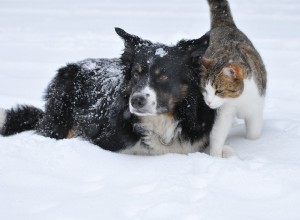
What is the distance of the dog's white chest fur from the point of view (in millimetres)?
4215

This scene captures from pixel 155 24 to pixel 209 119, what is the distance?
25.3 ft

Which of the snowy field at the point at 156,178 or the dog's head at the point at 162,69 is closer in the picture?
the snowy field at the point at 156,178

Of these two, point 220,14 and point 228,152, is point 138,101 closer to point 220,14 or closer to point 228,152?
point 228,152

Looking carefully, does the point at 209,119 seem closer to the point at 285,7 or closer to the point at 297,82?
the point at 297,82

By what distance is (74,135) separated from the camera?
5.02 metres

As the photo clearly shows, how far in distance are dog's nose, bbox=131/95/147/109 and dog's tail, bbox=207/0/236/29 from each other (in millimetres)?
2139

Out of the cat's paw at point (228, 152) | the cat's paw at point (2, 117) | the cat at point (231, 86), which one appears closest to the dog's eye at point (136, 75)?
the cat at point (231, 86)

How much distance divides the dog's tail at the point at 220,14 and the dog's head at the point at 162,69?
4.62 ft

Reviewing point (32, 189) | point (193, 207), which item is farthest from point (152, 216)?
point (32, 189)

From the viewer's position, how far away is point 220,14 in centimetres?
555

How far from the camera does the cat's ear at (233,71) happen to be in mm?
3947

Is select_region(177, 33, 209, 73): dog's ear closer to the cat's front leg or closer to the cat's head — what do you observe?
the cat's head

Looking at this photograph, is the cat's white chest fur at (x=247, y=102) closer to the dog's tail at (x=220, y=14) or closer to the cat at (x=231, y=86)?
the cat at (x=231, y=86)

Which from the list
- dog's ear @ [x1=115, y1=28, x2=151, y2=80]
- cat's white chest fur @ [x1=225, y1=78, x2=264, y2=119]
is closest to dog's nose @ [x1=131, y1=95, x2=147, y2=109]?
dog's ear @ [x1=115, y1=28, x2=151, y2=80]
